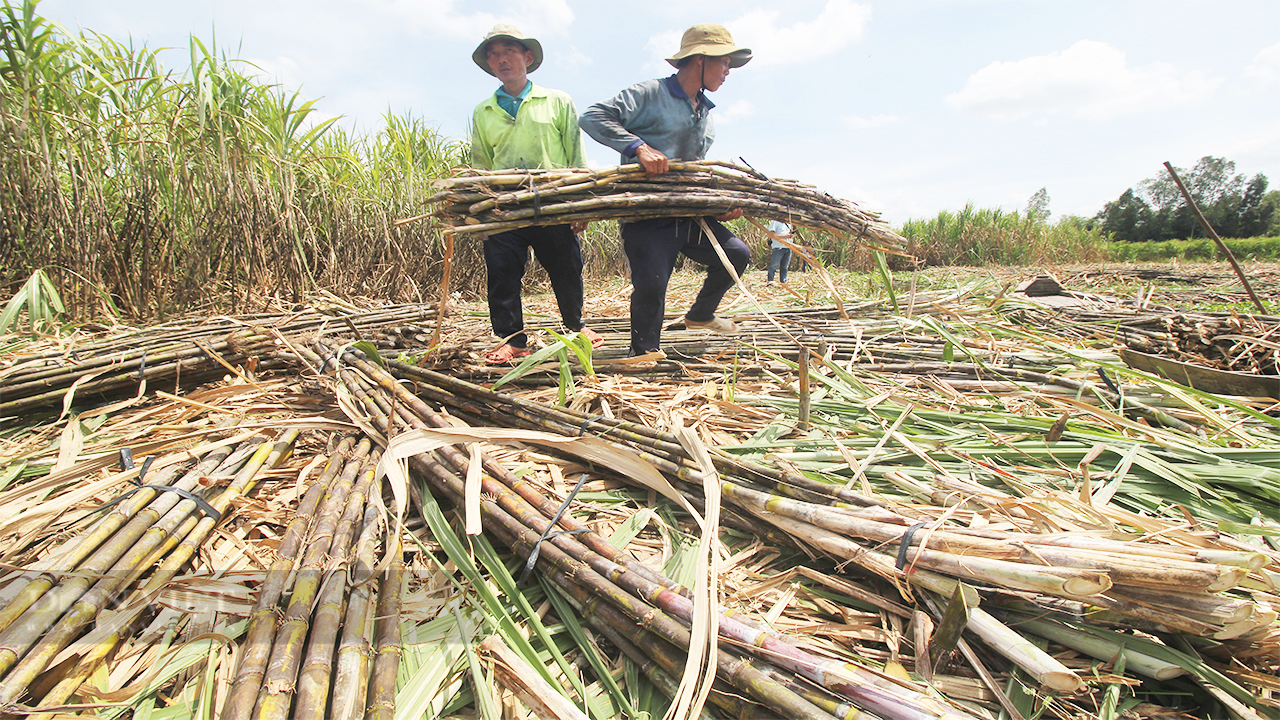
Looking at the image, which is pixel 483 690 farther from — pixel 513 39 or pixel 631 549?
pixel 513 39

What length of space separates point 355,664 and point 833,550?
0.98 metres

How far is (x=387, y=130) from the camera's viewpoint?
20.3ft

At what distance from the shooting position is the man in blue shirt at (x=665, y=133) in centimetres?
275

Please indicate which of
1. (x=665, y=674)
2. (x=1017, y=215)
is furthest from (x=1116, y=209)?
(x=665, y=674)

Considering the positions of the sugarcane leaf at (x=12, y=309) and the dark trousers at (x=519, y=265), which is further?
the dark trousers at (x=519, y=265)

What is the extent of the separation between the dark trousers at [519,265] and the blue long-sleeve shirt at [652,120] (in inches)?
A: 25.0

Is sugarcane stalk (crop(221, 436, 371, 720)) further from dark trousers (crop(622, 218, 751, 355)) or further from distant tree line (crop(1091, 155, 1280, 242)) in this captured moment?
distant tree line (crop(1091, 155, 1280, 242))

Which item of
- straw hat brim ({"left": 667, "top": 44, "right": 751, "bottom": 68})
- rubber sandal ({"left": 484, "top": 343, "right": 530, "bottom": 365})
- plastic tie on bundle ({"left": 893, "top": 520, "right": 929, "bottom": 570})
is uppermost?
straw hat brim ({"left": 667, "top": 44, "right": 751, "bottom": 68})

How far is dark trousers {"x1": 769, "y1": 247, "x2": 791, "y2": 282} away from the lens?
8.82 m

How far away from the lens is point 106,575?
117 centimetres

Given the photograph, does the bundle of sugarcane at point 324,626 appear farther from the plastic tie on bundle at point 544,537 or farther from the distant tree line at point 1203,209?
the distant tree line at point 1203,209

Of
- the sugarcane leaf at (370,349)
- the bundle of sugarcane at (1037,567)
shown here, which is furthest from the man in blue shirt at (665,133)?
the bundle of sugarcane at (1037,567)

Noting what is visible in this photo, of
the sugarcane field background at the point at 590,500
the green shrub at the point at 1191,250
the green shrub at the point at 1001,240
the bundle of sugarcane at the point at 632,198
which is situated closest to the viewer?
the sugarcane field background at the point at 590,500


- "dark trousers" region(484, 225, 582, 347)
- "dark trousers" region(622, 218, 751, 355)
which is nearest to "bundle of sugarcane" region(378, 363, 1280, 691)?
"dark trousers" region(622, 218, 751, 355)
